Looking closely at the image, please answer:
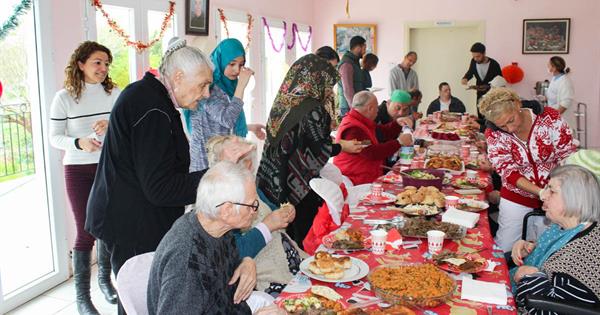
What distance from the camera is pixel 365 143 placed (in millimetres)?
3643

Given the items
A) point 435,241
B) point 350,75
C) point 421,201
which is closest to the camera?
point 435,241

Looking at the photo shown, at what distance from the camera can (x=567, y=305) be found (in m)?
1.77

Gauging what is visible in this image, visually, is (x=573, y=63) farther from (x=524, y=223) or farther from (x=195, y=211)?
(x=195, y=211)

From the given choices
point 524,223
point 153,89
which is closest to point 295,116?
point 153,89

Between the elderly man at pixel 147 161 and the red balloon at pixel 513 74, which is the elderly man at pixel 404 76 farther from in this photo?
the elderly man at pixel 147 161

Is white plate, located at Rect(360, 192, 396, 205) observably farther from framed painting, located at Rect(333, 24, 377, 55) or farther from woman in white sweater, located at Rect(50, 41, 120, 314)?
framed painting, located at Rect(333, 24, 377, 55)

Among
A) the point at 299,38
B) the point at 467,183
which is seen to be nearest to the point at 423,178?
the point at 467,183

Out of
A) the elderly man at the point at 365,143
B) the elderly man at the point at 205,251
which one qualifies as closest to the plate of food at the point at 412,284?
the elderly man at the point at 205,251

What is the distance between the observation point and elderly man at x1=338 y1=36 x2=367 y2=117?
6.24 meters

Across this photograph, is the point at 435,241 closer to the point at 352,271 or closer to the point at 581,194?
the point at 352,271

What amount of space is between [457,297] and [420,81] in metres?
8.09

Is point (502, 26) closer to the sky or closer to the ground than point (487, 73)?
closer to the sky

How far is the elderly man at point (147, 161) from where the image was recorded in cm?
181

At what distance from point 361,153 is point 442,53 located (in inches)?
241
